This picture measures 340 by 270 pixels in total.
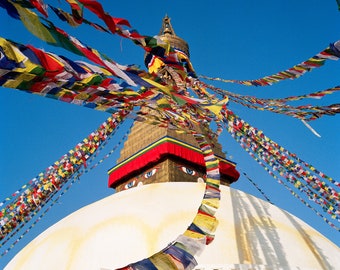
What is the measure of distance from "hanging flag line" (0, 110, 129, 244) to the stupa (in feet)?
1.85

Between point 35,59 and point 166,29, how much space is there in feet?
33.7

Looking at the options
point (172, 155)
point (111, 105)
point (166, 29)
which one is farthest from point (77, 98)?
point (166, 29)

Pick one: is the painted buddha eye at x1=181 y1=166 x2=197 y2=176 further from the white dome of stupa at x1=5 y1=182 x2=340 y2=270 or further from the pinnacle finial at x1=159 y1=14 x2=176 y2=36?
the pinnacle finial at x1=159 y1=14 x2=176 y2=36

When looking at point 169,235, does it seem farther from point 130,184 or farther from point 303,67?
point 130,184

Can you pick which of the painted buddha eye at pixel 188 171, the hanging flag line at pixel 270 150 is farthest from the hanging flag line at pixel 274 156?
the painted buddha eye at pixel 188 171

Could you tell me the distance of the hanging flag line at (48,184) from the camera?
6.43 m

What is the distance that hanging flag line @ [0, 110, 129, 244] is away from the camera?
253 inches

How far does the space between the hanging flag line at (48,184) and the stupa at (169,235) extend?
0.56 metres

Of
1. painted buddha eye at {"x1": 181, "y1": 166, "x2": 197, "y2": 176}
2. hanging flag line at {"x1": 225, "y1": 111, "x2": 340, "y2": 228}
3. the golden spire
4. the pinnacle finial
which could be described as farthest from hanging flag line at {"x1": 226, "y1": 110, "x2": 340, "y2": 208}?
the pinnacle finial

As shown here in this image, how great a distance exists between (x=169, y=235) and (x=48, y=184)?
286cm

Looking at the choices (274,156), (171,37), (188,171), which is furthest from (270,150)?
(171,37)

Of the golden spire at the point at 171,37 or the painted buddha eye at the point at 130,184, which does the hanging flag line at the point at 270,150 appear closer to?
the painted buddha eye at the point at 130,184

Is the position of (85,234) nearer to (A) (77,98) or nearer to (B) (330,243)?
(A) (77,98)

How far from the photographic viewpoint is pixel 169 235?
4.91 meters
